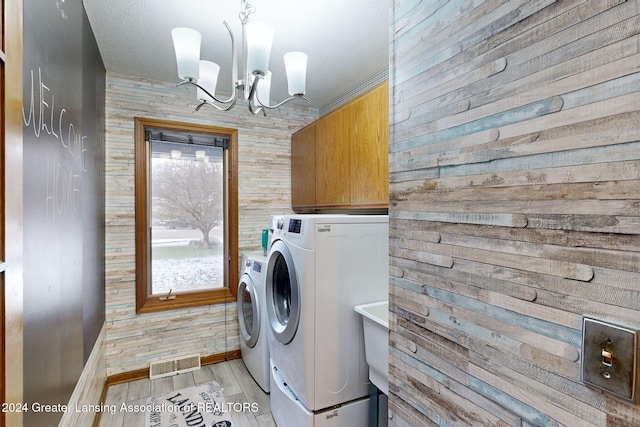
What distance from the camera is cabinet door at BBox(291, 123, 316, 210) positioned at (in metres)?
2.70

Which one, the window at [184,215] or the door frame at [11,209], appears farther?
the window at [184,215]

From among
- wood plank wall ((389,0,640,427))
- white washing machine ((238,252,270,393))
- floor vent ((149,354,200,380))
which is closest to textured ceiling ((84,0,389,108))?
wood plank wall ((389,0,640,427))

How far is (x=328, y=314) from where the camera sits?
1.65 meters

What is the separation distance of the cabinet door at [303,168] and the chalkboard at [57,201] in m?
1.59

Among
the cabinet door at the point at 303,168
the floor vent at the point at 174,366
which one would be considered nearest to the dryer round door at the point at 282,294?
the cabinet door at the point at 303,168

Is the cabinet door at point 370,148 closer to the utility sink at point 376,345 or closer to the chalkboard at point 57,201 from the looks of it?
the utility sink at point 376,345

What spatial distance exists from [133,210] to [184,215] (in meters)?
0.41

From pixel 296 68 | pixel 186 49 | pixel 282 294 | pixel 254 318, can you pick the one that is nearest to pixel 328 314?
pixel 282 294

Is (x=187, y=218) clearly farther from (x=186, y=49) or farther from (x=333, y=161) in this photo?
(x=186, y=49)

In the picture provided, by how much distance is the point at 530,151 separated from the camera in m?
0.59

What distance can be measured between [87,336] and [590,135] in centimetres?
227

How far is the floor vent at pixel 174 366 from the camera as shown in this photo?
2516 mm

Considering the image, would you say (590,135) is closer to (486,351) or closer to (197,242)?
(486,351)

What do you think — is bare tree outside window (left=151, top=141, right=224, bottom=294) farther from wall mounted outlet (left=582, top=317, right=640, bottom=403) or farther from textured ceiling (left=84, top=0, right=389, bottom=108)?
Answer: wall mounted outlet (left=582, top=317, right=640, bottom=403)
